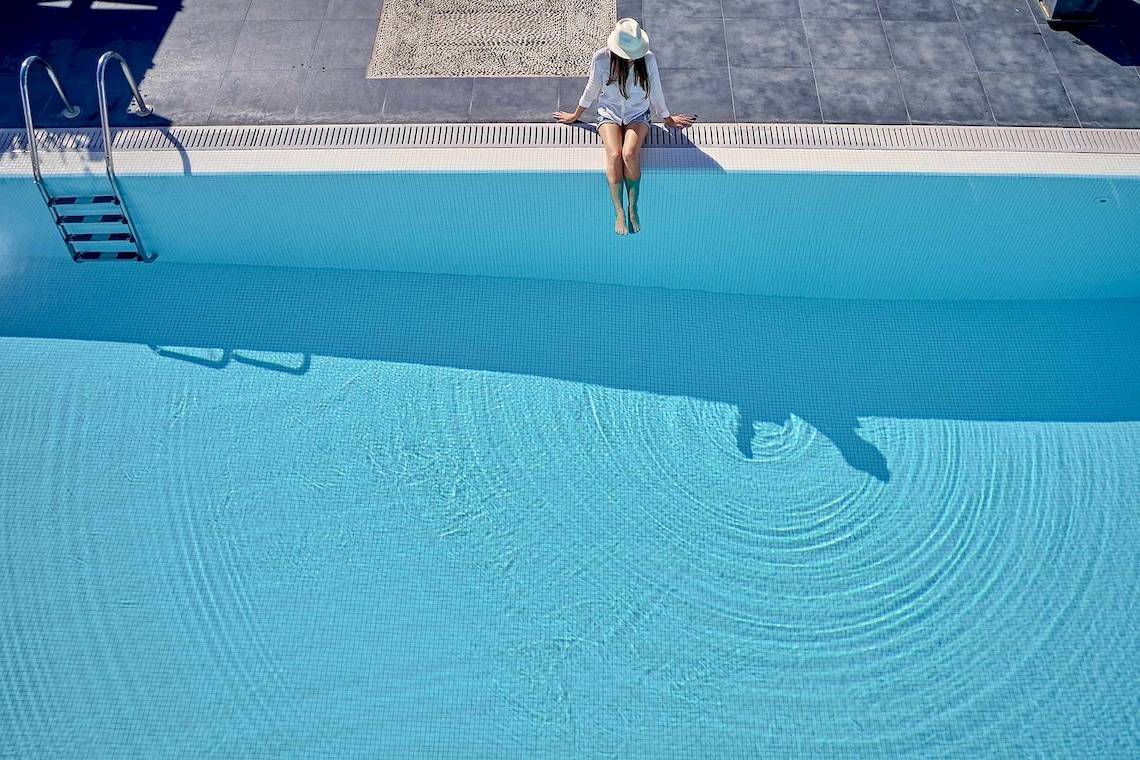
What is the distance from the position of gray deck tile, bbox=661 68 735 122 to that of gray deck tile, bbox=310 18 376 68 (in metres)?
2.02

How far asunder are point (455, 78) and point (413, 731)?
3975 millimetres

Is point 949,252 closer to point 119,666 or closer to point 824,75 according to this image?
point 824,75

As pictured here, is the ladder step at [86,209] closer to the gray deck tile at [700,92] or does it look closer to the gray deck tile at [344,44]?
the gray deck tile at [344,44]

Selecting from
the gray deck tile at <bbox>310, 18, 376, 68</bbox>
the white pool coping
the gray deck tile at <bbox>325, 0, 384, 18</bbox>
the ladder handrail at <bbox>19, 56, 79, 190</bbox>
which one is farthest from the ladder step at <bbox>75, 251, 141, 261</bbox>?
the gray deck tile at <bbox>325, 0, 384, 18</bbox>

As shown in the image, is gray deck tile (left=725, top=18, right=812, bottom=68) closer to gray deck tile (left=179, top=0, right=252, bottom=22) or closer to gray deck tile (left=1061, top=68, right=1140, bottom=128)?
gray deck tile (left=1061, top=68, right=1140, bottom=128)

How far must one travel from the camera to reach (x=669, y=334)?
543 cm

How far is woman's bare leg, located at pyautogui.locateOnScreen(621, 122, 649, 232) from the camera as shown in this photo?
495 centimetres

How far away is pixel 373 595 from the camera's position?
14.9 feet

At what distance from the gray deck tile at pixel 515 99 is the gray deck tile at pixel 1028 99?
9.16ft

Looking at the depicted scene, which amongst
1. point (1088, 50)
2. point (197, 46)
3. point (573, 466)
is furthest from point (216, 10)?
point (1088, 50)

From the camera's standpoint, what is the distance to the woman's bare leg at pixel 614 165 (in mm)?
4965

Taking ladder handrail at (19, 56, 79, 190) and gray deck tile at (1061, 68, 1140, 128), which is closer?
ladder handrail at (19, 56, 79, 190)

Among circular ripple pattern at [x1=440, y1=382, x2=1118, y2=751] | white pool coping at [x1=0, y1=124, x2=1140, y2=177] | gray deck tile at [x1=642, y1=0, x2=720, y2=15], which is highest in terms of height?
gray deck tile at [x1=642, y1=0, x2=720, y2=15]

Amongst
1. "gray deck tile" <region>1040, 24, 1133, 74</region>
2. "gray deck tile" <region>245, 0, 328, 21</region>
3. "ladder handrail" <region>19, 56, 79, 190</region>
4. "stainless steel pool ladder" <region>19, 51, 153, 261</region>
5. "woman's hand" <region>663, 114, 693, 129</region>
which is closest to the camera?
"ladder handrail" <region>19, 56, 79, 190</region>
